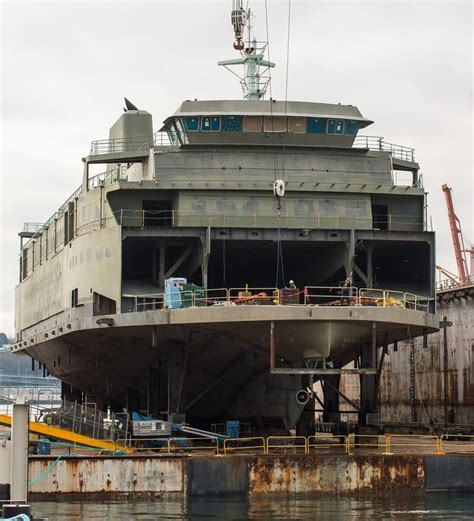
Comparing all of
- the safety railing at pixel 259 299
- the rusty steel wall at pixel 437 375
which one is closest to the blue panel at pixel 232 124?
the safety railing at pixel 259 299

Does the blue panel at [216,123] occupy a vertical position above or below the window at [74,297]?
above

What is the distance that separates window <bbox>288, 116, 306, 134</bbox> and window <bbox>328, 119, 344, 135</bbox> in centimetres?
93

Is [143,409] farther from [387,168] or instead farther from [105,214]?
[387,168]

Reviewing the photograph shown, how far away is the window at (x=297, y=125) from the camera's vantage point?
128 feet

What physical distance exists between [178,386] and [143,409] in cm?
643

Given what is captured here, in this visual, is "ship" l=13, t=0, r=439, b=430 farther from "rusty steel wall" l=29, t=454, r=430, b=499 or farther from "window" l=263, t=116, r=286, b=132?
"rusty steel wall" l=29, t=454, r=430, b=499

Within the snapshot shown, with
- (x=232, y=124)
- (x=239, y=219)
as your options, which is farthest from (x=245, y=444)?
(x=232, y=124)

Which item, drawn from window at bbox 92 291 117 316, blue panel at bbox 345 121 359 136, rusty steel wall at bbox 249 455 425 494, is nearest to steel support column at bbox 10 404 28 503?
rusty steel wall at bbox 249 455 425 494

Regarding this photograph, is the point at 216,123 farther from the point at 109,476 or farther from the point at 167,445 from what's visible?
the point at 109,476

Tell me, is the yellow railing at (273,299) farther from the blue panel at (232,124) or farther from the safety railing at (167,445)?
the blue panel at (232,124)

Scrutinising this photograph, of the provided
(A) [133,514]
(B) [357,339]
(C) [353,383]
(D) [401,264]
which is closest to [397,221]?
(D) [401,264]

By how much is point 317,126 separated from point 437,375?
17.0 m

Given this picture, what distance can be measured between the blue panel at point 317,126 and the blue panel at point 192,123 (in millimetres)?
3890

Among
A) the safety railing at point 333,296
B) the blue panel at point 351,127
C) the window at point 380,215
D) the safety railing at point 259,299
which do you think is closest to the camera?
the safety railing at point 259,299
